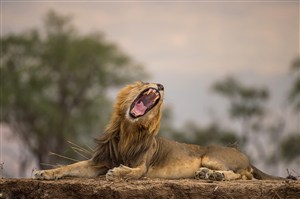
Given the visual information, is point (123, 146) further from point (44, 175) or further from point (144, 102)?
point (44, 175)

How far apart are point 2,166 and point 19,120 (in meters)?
20.7

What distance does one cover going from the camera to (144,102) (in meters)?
8.29

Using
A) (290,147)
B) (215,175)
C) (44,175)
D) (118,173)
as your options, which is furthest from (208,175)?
(290,147)

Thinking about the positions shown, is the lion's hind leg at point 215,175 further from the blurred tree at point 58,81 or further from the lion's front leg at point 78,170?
the blurred tree at point 58,81

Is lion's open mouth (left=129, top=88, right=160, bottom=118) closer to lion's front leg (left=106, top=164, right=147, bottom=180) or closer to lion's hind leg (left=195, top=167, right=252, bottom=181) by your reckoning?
lion's front leg (left=106, top=164, right=147, bottom=180)

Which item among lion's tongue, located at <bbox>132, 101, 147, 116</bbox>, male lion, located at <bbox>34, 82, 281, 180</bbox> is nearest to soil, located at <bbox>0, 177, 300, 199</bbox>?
male lion, located at <bbox>34, 82, 281, 180</bbox>

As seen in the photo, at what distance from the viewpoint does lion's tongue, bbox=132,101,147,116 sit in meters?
8.20

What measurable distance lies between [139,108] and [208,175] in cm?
98

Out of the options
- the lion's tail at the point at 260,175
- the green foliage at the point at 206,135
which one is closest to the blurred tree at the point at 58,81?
the green foliage at the point at 206,135

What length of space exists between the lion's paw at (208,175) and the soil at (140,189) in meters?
0.83

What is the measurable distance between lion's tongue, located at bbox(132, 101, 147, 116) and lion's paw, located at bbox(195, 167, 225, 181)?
86 cm

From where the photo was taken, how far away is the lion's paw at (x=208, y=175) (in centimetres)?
823

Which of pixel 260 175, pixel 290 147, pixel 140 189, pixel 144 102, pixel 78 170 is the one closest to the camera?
pixel 140 189

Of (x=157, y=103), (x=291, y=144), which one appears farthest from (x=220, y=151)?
(x=291, y=144)
